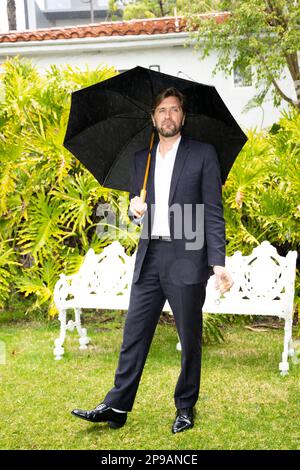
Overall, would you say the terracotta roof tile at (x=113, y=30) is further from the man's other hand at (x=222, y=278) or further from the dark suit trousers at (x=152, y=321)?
the man's other hand at (x=222, y=278)

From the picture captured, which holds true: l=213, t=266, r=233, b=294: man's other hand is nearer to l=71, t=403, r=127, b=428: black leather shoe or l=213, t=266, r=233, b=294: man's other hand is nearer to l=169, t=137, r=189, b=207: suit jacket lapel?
l=169, t=137, r=189, b=207: suit jacket lapel

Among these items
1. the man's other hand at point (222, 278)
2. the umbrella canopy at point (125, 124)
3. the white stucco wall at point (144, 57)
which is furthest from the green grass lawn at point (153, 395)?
the white stucco wall at point (144, 57)

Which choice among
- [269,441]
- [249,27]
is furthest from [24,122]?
A: [249,27]

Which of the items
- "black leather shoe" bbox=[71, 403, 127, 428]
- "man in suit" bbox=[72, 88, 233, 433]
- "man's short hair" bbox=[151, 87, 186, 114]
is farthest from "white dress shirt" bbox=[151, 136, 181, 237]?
"black leather shoe" bbox=[71, 403, 127, 428]

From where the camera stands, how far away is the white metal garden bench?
556 cm

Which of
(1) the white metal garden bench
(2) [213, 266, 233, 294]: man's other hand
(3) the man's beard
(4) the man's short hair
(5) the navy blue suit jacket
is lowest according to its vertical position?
(1) the white metal garden bench

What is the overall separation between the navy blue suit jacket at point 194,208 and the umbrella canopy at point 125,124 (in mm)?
352

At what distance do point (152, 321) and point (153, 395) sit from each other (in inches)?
41.8

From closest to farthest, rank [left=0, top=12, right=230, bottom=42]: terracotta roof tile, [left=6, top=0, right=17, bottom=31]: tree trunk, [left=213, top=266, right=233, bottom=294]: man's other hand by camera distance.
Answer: [left=213, top=266, right=233, bottom=294]: man's other hand, [left=0, top=12, right=230, bottom=42]: terracotta roof tile, [left=6, top=0, right=17, bottom=31]: tree trunk

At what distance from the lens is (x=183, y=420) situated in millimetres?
4047

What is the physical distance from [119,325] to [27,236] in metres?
1.41

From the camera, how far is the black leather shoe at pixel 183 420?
4.02 m

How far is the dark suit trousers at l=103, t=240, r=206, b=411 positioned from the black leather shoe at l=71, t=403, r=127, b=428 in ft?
0.17

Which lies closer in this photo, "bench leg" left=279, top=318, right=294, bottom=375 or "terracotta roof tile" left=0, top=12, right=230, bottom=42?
"bench leg" left=279, top=318, right=294, bottom=375
